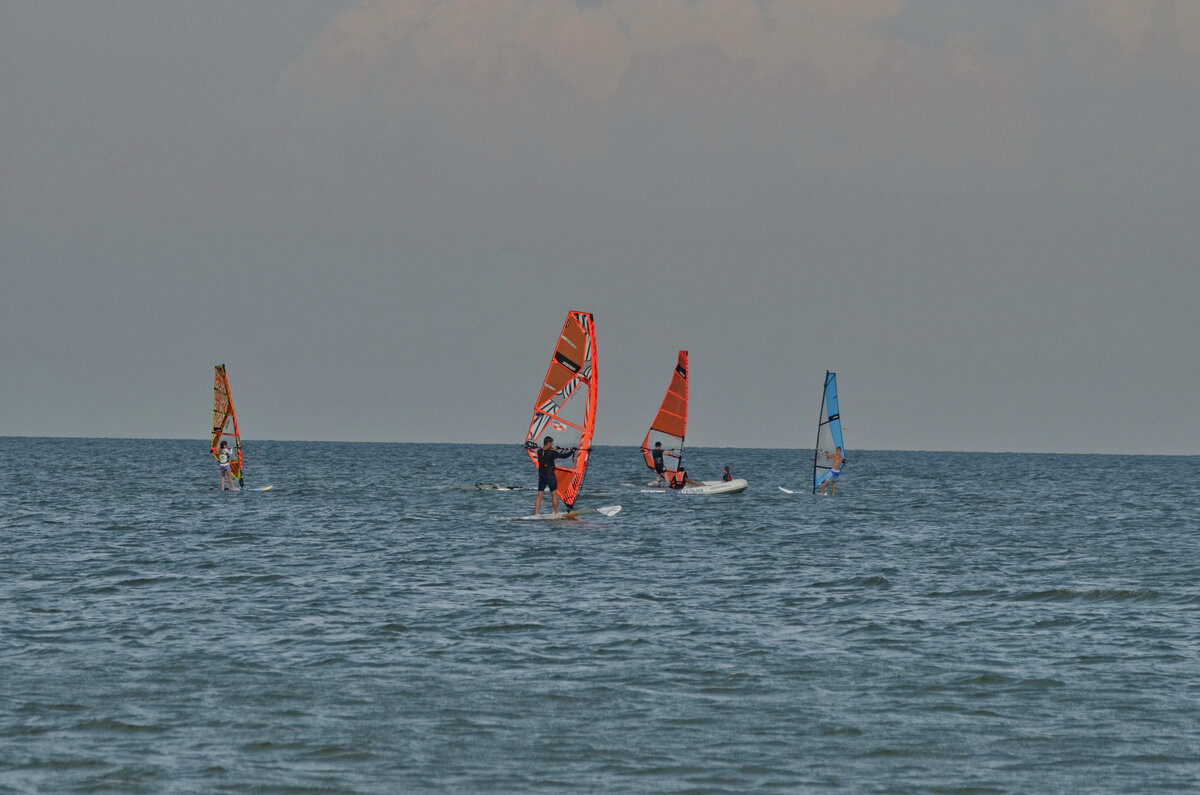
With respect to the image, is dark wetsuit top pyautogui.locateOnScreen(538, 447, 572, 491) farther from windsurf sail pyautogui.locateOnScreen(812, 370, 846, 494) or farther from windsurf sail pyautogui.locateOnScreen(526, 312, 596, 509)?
windsurf sail pyautogui.locateOnScreen(812, 370, 846, 494)

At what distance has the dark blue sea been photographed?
1067cm

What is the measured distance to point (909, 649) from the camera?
1603cm

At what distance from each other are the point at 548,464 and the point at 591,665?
18698 millimetres

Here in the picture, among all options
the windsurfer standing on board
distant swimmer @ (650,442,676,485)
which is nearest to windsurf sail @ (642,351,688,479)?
distant swimmer @ (650,442,676,485)

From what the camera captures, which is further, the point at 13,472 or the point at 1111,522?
the point at 13,472

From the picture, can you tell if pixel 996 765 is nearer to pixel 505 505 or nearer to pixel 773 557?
pixel 773 557

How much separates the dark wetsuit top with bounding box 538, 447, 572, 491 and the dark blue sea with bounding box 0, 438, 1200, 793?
7.49 ft

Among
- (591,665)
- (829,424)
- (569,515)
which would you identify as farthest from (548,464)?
(829,424)

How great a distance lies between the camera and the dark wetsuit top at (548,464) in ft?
107

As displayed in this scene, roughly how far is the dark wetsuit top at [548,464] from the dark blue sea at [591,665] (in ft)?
7.49

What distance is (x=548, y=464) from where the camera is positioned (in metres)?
33.4

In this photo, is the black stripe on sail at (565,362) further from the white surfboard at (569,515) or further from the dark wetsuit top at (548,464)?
the white surfboard at (569,515)

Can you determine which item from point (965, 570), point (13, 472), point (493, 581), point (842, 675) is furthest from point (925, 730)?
point (13, 472)

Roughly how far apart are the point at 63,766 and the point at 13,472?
254 ft
